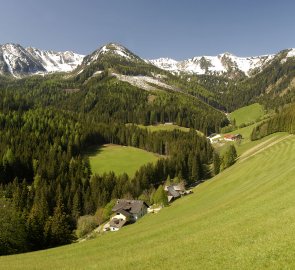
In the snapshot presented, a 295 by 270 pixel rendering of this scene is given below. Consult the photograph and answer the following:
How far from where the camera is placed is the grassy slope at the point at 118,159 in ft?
494

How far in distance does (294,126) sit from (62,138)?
4104 inches

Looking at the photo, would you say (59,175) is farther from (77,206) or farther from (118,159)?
(118,159)

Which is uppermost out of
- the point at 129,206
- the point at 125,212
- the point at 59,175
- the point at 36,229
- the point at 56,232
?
the point at 59,175

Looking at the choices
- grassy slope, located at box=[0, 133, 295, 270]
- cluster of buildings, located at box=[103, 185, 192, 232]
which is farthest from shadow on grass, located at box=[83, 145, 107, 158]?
grassy slope, located at box=[0, 133, 295, 270]

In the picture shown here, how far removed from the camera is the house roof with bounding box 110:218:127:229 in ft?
305

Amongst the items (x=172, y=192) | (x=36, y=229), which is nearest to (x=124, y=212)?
(x=172, y=192)

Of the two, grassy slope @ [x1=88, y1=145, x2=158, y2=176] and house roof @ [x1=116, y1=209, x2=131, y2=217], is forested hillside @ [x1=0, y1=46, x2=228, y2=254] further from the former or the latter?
grassy slope @ [x1=88, y1=145, x2=158, y2=176]

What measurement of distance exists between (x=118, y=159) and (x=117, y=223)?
241ft

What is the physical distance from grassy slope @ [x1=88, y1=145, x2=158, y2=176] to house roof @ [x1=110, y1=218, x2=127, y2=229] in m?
46.7

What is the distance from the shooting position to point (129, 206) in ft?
344

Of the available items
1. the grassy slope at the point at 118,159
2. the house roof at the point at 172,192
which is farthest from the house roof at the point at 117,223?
the grassy slope at the point at 118,159

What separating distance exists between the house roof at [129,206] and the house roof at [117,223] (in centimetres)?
601

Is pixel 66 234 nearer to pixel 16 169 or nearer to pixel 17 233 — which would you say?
pixel 17 233

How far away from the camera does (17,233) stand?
7294 cm
